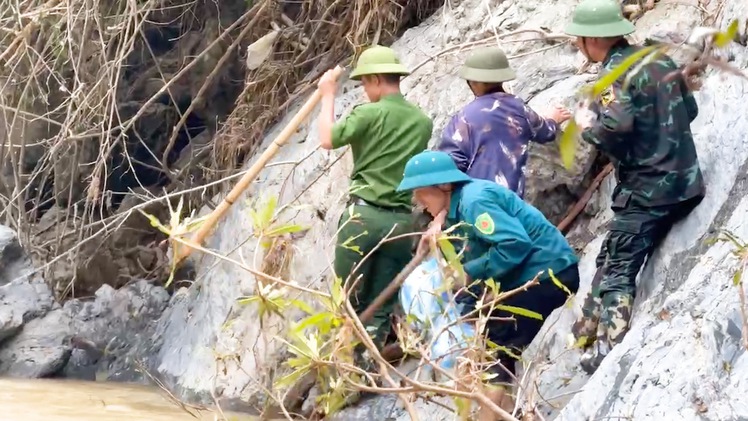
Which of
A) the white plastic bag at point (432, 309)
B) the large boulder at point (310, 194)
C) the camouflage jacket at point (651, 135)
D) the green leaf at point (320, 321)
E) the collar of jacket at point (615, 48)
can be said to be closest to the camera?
the green leaf at point (320, 321)

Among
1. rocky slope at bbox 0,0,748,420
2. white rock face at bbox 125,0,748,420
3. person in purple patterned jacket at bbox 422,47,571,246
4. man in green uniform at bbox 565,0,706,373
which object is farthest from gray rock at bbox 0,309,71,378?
man in green uniform at bbox 565,0,706,373

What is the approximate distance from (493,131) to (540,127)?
0.87 ft

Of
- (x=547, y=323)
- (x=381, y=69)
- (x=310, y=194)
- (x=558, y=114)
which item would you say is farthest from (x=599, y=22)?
(x=310, y=194)

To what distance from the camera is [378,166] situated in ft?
17.7

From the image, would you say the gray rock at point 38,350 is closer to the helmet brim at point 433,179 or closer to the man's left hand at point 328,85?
the man's left hand at point 328,85

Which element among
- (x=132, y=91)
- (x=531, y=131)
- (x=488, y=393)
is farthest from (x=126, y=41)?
(x=488, y=393)

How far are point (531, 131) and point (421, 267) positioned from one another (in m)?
0.83

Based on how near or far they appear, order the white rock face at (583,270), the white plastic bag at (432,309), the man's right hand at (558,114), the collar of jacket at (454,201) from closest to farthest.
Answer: the white rock face at (583,270) < the white plastic bag at (432,309) < the collar of jacket at (454,201) < the man's right hand at (558,114)

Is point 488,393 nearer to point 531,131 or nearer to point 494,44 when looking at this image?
point 531,131

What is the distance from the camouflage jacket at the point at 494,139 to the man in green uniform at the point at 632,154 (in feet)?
1.27

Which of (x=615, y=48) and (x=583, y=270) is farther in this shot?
(x=583, y=270)

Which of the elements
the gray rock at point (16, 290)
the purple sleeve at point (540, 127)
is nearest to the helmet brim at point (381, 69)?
the purple sleeve at point (540, 127)

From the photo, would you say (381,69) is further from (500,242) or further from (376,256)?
(500,242)

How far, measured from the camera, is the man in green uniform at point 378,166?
17.4 feet
